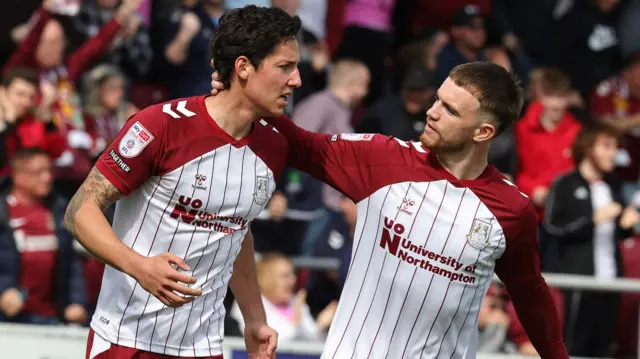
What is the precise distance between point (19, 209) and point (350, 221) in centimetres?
224

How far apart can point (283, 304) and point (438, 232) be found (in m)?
3.39

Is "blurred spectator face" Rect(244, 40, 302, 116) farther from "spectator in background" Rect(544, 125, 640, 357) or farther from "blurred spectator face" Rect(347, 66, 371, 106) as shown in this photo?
"blurred spectator face" Rect(347, 66, 371, 106)

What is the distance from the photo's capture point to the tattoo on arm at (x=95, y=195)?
15.1ft

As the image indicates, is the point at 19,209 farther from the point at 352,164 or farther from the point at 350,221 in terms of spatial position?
the point at 352,164

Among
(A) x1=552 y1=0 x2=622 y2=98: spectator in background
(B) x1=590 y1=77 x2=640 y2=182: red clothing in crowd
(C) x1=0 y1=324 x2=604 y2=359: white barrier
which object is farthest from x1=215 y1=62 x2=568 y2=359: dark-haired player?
(A) x1=552 y1=0 x2=622 y2=98: spectator in background

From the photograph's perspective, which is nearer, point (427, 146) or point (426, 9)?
point (427, 146)

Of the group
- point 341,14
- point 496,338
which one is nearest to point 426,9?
point 341,14

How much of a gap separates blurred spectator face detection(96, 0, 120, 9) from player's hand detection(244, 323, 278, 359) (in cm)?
545

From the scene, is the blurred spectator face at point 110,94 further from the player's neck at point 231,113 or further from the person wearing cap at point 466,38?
the player's neck at point 231,113

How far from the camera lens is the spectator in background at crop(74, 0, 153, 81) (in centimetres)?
1008

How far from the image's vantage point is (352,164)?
5.04m

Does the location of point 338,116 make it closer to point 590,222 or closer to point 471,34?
point 471,34

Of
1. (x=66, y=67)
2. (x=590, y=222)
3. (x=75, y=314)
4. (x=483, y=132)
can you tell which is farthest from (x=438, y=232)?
(x=66, y=67)

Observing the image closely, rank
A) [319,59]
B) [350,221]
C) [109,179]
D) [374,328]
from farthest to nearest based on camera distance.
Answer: [319,59] < [350,221] < [374,328] < [109,179]
